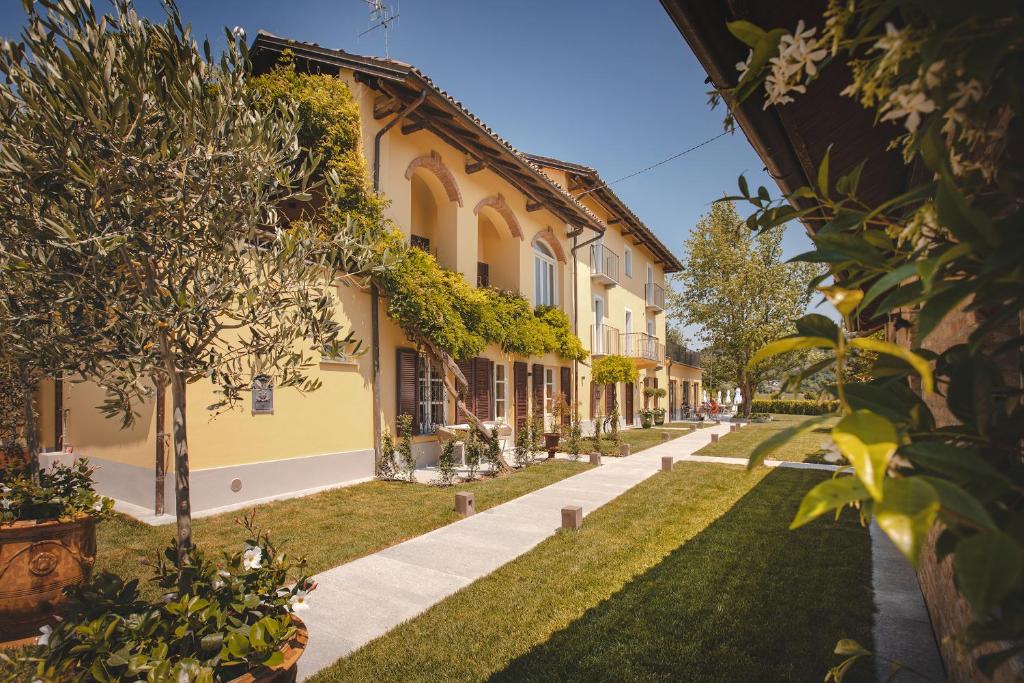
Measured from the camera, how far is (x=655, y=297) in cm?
2584

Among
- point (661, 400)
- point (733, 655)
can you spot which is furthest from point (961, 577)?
point (661, 400)

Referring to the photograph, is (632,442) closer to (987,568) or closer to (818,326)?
(818,326)

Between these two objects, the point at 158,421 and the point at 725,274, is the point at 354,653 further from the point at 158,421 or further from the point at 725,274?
the point at 725,274

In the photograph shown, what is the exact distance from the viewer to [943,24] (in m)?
0.80

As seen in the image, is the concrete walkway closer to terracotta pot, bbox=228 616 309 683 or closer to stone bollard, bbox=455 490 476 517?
stone bollard, bbox=455 490 476 517

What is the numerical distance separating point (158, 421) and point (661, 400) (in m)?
25.6

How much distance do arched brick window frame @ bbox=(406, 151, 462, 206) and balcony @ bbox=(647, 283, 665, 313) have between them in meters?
15.2

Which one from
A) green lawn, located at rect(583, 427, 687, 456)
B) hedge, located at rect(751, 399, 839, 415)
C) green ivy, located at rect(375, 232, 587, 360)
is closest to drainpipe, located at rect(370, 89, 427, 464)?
green ivy, located at rect(375, 232, 587, 360)

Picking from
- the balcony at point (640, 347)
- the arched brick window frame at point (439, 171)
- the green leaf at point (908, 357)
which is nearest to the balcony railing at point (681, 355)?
the balcony at point (640, 347)

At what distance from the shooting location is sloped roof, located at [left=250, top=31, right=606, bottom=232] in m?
9.22

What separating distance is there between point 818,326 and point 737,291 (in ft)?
99.4

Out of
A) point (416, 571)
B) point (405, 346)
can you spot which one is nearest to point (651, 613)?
point (416, 571)

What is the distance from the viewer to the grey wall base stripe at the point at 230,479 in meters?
7.12

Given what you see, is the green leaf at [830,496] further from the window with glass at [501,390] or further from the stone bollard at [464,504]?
the window with glass at [501,390]
